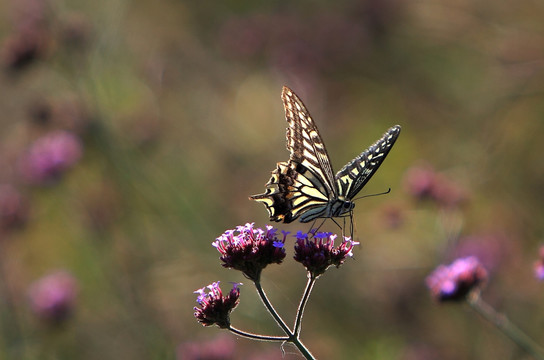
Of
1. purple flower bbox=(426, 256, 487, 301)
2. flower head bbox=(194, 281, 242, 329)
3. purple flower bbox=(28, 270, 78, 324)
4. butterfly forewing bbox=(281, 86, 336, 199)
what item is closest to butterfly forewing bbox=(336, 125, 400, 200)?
butterfly forewing bbox=(281, 86, 336, 199)

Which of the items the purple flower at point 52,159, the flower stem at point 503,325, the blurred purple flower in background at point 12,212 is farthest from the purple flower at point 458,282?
the blurred purple flower in background at point 12,212

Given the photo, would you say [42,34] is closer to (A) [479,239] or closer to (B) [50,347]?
(B) [50,347]

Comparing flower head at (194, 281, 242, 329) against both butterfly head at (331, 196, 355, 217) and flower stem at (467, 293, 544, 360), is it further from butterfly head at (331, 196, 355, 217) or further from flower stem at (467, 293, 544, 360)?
flower stem at (467, 293, 544, 360)

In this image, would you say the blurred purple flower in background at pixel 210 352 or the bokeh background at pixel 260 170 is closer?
the blurred purple flower in background at pixel 210 352

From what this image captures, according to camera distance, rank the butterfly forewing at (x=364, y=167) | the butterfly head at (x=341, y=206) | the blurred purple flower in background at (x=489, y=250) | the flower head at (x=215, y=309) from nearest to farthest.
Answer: the flower head at (x=215, y=309) → the butterfly forewing at (x=364, y=167) → the butterfly head at (x=341, y=206) → the blurred purple flower in background at (x=489, y=250)

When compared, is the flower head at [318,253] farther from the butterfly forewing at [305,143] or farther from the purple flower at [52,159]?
the purple flower at [52,159]
